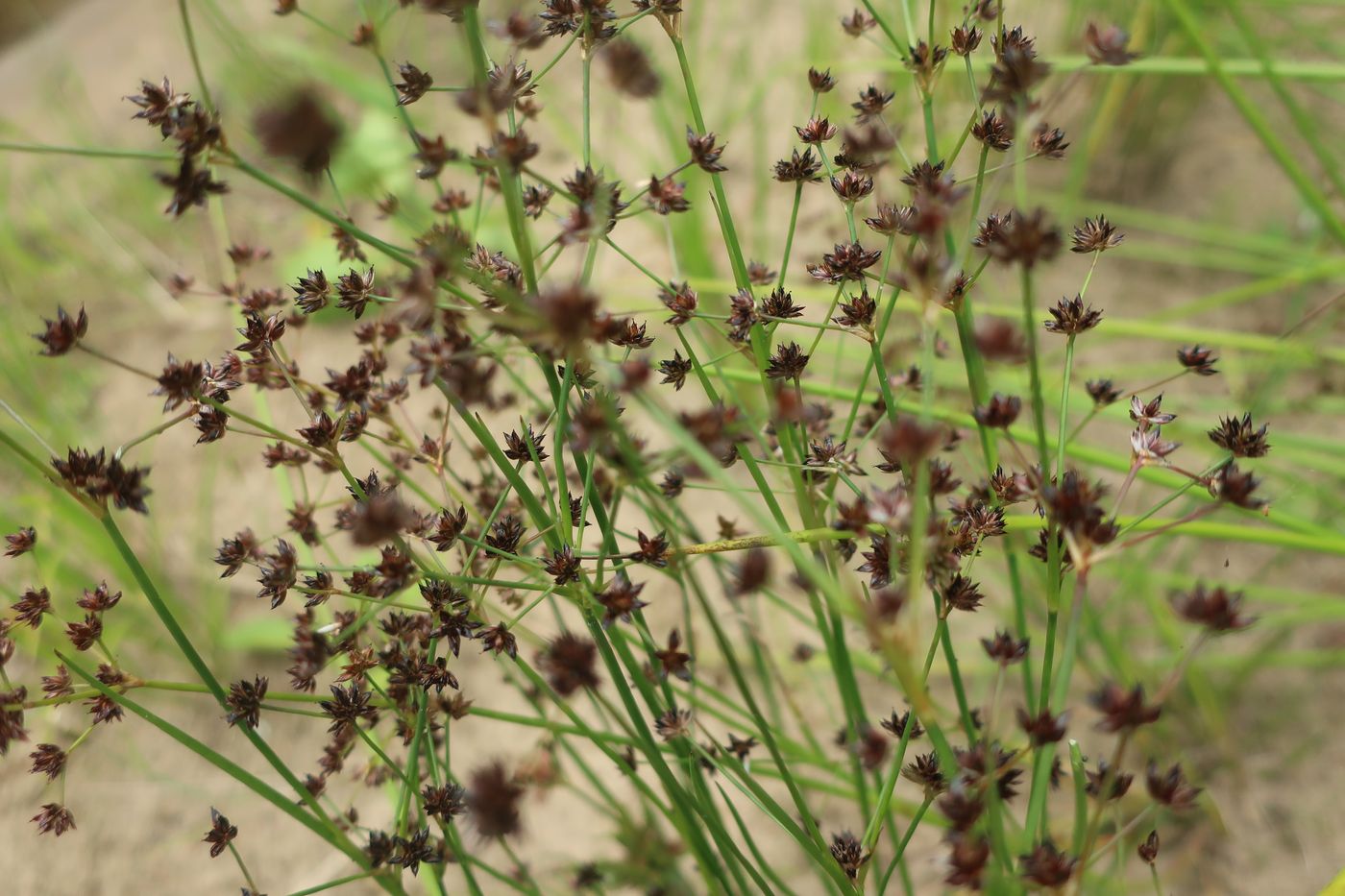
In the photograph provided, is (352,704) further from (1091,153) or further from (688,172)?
(1091,153)

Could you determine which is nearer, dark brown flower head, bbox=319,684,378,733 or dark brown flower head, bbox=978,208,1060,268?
dark brown flower head, bbox=978,208,1060,268

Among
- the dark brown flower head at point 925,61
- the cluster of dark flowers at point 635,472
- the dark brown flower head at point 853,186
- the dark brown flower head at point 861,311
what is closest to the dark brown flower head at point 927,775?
the cluster of dark flowers at point 635,472

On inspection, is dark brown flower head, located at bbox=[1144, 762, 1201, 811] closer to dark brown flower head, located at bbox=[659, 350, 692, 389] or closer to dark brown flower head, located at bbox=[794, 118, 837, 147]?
dark brown flower head, located at bbox=[659, 350, 692, 389]

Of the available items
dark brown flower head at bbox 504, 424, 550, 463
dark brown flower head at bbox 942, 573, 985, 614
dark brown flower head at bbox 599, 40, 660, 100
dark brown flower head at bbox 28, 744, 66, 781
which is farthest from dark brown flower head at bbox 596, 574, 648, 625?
dark brown flower head at bbox 28, 744, 66, 781

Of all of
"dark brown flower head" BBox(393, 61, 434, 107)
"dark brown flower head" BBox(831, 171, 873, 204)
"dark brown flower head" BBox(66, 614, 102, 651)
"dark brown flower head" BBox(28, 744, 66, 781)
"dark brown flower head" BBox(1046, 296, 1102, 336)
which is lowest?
"dark brown flower head" BBox(28, 744, 66, 781)

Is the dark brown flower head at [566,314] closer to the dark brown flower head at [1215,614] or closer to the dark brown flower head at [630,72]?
the dark brown flower head at [630,72]

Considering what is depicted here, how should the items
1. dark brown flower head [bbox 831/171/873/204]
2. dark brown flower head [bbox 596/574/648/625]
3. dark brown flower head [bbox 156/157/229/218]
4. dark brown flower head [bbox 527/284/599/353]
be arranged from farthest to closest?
dark brown flower head [bbox 831/171/873/204] < dark brown flower head [bbox 596/574/648/625] < dark brown flower head [bbox 156/157/229/218] < dark brown flower head [bbox 527/284/599/353]
